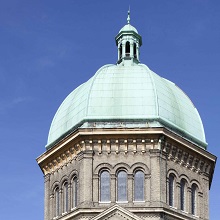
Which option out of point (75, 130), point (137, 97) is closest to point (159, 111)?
point (137, 97)

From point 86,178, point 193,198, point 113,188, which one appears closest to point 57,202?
point 86,178

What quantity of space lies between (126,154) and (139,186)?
2.12 metres

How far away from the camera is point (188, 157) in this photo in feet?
191

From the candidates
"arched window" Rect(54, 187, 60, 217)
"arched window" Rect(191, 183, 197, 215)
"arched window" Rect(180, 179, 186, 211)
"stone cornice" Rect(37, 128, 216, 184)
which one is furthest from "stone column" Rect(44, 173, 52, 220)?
"arched window" Rect(191, 183, 197, 215)

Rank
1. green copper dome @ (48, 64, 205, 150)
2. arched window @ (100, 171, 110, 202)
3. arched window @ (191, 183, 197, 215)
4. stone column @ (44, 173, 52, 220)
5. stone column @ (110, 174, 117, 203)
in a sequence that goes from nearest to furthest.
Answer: stone column @ (110, 174, 117, 203) → arched window @ (100, 171, 110, 202) → green copper dome @ (48, 64, 205, 150) → arched window @ (191, 183, 197, 215) → stone column @ (44, 173, 52, 220)

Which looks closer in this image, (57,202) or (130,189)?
(130,189)

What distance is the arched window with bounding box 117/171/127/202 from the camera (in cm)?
5595

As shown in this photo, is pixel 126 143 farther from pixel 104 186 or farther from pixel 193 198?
pixel 193 198

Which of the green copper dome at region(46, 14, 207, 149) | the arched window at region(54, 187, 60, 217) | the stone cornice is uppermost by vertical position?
the green copper dome at region(46, 14, 207, 149)

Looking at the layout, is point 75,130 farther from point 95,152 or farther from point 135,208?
point 135,208

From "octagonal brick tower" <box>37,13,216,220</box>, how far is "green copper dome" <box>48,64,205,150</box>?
0.20 ft

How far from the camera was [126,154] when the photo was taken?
2228 inches

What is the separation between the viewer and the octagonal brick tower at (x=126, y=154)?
5575 cm

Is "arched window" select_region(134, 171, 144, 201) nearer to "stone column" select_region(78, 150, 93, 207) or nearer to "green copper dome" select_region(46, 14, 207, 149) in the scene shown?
"stone column" select_region(78, 150, 93, 207)
